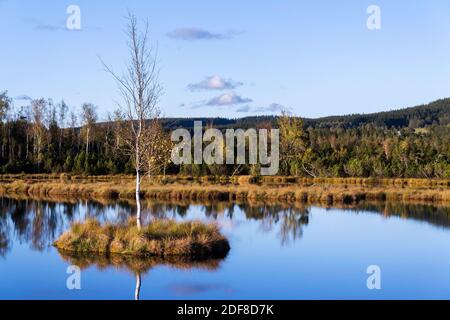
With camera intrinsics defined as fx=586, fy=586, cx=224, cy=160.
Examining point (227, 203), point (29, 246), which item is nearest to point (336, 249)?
point (29, 246)

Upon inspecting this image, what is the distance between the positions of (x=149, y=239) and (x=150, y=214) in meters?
8.50

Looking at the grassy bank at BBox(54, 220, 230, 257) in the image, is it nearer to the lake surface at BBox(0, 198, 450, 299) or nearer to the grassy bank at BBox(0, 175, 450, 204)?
the lake surface at BBox(0, 198, 450, 299)

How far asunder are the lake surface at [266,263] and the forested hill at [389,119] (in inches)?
4694

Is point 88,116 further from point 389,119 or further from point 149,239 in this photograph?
point 389,119

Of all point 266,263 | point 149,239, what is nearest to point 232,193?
point 149,239

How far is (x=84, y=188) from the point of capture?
40219 millimetres

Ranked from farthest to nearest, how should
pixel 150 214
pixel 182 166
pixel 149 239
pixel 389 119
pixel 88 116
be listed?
pixel 389 119 < pixel 88 116 < pixel 182 166 < pixel 150 214 < pixel 149 239

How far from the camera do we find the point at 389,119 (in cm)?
16438

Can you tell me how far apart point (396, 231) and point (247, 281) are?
1165cm

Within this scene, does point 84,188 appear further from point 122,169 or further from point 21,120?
point 21,120

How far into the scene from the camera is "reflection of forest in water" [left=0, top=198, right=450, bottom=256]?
22.4 metres

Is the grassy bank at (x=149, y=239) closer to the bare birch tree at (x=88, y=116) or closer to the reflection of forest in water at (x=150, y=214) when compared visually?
the reflection of forest in water at (x=150, y=214)

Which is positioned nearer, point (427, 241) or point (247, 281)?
point (247, 281)

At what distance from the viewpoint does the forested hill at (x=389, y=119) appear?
Answer: 150 m
